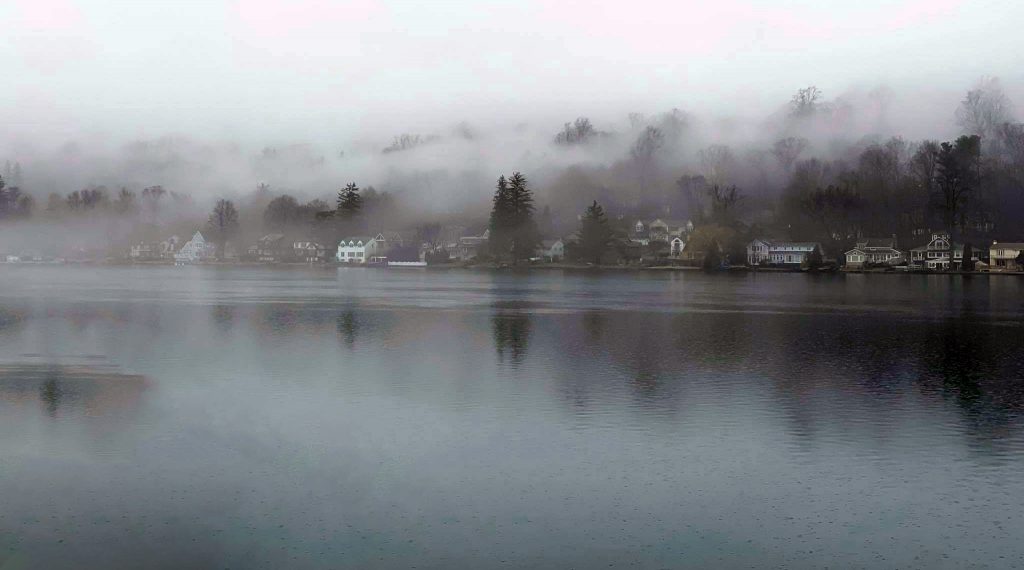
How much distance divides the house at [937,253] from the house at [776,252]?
42.4ft

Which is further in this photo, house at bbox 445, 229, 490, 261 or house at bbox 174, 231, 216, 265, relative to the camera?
house at bbox 174, 231, 216, 265

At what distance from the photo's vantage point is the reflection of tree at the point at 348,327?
30.5 m

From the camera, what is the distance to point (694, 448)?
46.9 ft

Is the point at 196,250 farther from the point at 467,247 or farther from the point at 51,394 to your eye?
the point at 51,394

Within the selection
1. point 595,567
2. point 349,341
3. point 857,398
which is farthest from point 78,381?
point 857,398

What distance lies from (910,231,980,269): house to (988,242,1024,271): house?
2.77 m

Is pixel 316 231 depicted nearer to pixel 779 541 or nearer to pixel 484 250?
pixel 484 250

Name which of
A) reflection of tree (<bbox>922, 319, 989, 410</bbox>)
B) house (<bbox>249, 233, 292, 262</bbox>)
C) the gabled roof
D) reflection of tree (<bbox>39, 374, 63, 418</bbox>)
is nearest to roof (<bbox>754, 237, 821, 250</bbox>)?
the gabled roof

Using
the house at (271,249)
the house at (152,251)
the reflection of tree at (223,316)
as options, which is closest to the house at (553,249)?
the house at (271,249)

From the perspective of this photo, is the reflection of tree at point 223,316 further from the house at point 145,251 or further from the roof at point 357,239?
the house at point 145,251

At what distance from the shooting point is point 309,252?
15738cm

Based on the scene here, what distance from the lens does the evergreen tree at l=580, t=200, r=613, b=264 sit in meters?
120

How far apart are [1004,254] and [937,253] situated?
875 centimetres

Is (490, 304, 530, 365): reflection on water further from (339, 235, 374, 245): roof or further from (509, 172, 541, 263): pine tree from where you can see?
(339, 235, 374, 245): roof
